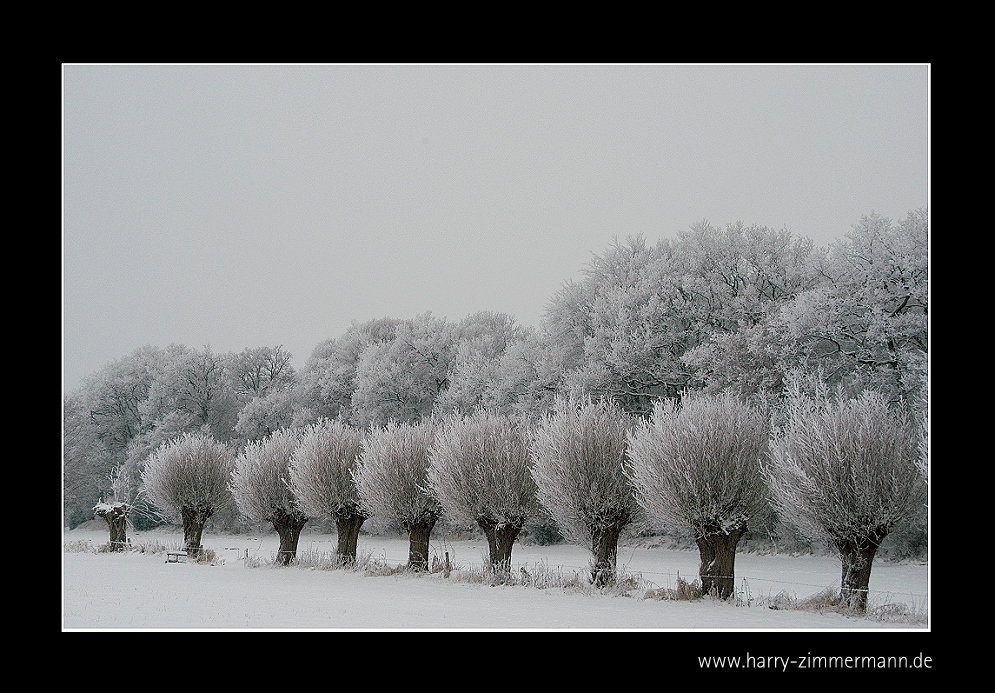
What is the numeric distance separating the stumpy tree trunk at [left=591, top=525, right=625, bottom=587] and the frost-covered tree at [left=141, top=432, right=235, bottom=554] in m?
16.5

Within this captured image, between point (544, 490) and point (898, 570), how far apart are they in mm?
10777

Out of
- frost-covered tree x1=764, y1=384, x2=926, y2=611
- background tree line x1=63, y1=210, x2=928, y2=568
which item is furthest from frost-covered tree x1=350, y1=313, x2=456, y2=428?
frost-covered tree x1=764, y1=384, x2=926, y2=611

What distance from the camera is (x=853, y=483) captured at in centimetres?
1420

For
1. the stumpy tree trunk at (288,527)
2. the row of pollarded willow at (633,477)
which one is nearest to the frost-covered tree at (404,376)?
the stumpy tree trunk at (288,527)

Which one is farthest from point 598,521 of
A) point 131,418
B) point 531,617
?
point 131,418

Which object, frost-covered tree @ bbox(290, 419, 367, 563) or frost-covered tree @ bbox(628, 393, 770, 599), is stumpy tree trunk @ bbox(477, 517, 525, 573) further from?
frost-covered tree @ bbox(290, 419, 367, 563)

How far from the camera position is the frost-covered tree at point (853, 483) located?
1419cm

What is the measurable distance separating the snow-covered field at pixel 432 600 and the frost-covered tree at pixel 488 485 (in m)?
1.19

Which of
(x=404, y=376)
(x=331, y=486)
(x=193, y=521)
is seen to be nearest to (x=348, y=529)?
(x=331, y=486)

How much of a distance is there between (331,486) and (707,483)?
487 inches

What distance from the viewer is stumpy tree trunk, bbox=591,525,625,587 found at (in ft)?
58.8

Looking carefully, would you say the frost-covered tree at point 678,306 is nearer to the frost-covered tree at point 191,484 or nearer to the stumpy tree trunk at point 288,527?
the stumpy tree trunk at point 288,527

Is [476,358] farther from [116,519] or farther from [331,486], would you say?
[116,519]

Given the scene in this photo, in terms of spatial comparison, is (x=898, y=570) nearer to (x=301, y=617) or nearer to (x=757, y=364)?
(x=757, y=364)
